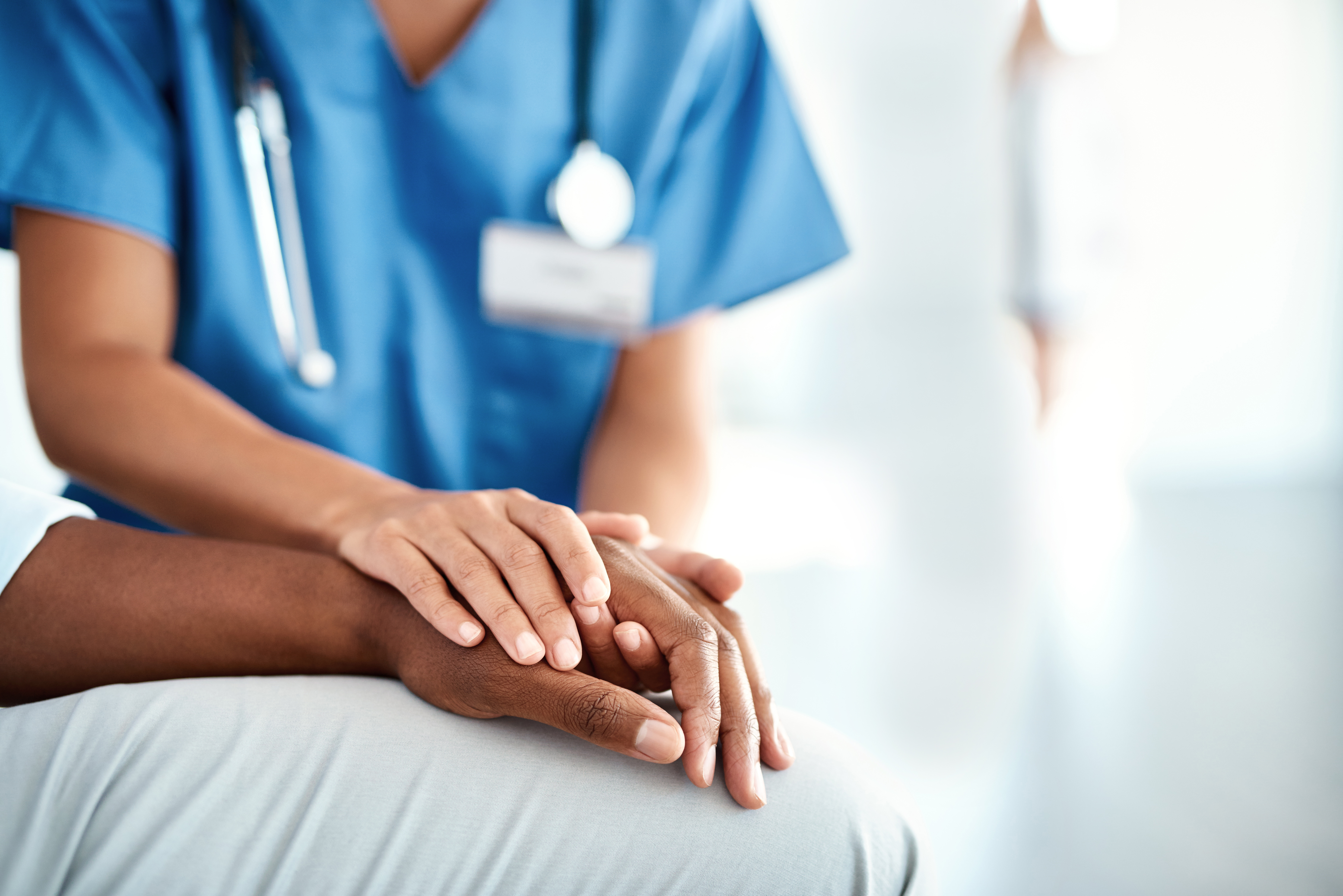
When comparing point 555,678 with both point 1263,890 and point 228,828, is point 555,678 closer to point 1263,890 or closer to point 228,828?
point 228,828

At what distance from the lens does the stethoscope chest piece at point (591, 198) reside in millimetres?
923

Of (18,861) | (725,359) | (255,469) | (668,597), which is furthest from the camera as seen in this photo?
(725,359)

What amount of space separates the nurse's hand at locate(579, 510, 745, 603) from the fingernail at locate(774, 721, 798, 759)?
10cm

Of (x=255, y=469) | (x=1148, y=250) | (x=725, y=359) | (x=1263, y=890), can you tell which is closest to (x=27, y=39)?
(x=255, y=469)

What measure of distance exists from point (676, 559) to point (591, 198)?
0.47 m

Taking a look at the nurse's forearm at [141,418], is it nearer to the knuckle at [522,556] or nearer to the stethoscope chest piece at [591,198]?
the knuckle at [522,556]

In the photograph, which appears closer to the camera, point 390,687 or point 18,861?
point 18,861

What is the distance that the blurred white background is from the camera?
1.29m

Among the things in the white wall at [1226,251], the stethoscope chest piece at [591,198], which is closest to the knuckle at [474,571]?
the stethoscope chest piece at [591,198]

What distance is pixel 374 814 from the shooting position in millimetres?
441

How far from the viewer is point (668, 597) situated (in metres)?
0.52

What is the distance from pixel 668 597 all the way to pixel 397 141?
62 centimetres

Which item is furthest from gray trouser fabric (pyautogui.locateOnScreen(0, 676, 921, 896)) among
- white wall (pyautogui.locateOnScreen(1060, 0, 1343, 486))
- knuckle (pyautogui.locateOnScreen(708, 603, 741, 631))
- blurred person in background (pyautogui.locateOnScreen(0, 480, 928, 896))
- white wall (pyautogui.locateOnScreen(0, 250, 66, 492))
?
white wall (pyautogui.locateOnScreen(1060, 0, 1343, 486))

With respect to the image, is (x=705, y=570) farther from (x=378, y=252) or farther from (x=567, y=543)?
(x=378, y=252)
